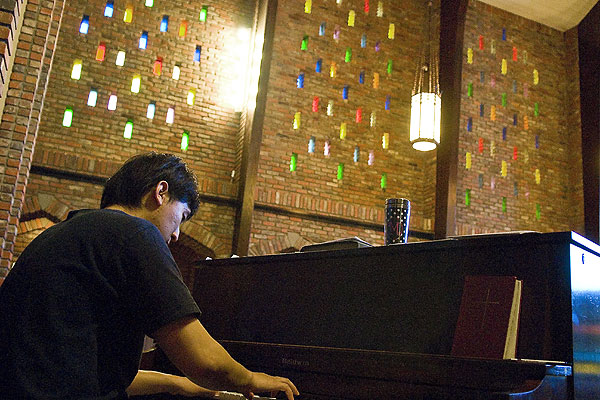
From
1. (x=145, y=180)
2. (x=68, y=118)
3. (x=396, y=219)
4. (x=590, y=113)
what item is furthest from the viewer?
(x=590, y=113)

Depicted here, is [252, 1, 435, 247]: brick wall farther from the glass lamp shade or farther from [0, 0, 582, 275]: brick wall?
the glass lamp shade

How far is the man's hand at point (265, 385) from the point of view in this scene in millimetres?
1456

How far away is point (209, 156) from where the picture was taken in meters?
7.57

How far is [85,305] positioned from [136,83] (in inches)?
254

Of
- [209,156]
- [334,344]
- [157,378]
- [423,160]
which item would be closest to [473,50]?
[423,160]

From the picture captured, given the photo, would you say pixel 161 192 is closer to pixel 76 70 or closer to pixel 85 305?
pixel 85 305

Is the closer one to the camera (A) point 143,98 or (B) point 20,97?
(B) point 20,97

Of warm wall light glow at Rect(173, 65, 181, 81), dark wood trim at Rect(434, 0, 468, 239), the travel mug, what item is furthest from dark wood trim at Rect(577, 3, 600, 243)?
the travel mug

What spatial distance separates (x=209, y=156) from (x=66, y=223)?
20.4 feet

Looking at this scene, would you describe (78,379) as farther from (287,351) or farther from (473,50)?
(473,50)

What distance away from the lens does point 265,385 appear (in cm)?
148

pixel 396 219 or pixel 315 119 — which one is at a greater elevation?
pixel 315 119

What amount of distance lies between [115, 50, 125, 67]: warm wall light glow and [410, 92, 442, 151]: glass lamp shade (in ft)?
12.6

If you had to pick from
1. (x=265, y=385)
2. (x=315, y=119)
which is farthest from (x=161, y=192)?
(x=315, y=119)
